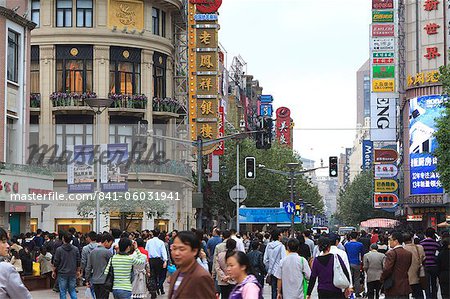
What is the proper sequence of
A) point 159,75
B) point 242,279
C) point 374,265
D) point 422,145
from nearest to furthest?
1. point 242,279
2. point 374,265
3. point 159,75
4. point 422,145

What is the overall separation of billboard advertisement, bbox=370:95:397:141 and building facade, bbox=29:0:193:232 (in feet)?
103

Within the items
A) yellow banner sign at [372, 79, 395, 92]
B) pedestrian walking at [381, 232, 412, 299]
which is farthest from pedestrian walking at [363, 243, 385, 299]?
yellow banner sign at [372, 79, 395, 92]

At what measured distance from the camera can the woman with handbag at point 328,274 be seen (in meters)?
15.2

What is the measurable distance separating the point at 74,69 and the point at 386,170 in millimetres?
39108

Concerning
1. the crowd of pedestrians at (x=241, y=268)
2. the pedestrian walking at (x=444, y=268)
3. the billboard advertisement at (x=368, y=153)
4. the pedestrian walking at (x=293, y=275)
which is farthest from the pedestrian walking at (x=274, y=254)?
the billboard advertisement at (x=368, y=153)

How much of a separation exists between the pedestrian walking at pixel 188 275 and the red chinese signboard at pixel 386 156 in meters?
78.4

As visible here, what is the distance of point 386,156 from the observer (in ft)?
283

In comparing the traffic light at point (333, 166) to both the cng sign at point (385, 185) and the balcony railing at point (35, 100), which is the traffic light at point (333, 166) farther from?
the cng sign at point (385, 185)

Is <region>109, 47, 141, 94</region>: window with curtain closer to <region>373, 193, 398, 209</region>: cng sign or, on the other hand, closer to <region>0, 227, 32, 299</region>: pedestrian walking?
<region>373, 193, 398, 209</region>: cng sign

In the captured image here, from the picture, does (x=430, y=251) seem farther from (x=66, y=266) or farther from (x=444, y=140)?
(x=444, y=140)

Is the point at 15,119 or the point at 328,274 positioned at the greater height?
the point at 15,119

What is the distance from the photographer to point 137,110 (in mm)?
56344

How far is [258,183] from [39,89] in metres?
25.4

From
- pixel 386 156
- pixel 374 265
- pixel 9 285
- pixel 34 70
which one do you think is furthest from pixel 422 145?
pixel 9 285
